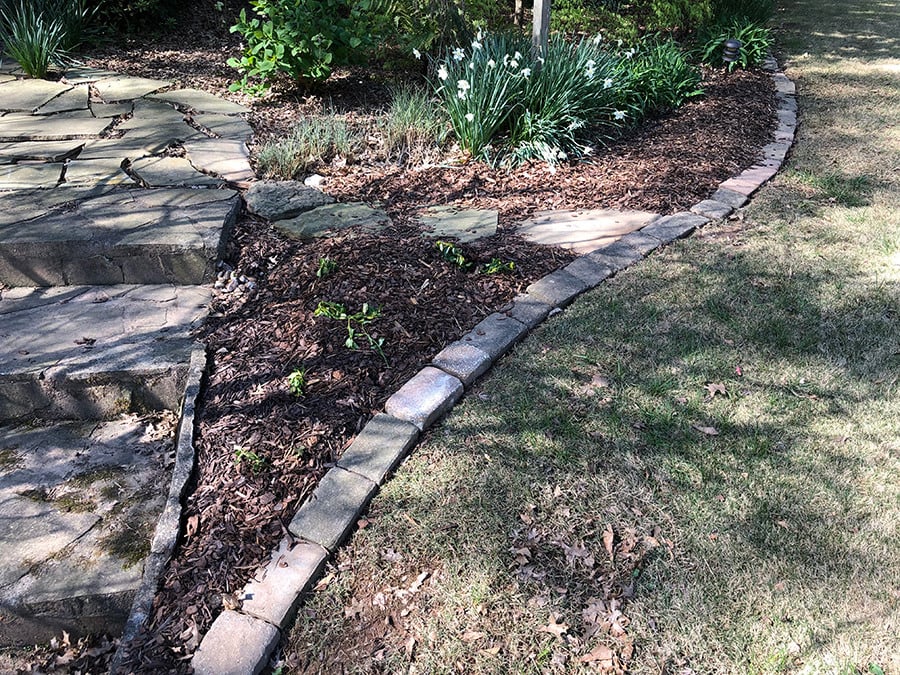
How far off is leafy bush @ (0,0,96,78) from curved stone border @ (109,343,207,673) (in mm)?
4142

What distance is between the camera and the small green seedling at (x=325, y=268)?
9.84 feet

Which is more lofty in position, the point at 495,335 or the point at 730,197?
the point at 730,197

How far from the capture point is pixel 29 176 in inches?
150

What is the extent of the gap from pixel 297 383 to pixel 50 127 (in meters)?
3.25

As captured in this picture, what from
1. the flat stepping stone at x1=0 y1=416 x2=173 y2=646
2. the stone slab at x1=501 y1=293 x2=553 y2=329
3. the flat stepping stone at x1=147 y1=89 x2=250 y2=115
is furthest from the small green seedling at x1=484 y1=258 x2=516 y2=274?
the flat stepping stone at x1=147 y1=89 x2=250 y2=115

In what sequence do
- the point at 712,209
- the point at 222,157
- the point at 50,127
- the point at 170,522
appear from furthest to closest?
the point at 50,127, the point at 222,157, the point at 712,209, the point at 170,522

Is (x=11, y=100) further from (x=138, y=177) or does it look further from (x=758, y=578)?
(x=758, y=578)

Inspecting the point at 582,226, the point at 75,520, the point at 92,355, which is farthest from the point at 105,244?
the point at 582,226

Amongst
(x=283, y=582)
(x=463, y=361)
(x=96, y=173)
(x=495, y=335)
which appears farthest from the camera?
(x=96, y=173)

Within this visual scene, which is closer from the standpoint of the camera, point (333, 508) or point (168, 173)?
point (333, 508)

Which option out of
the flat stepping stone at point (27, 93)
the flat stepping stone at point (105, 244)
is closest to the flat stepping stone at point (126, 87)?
the flat stepping stone at point (27, 93)

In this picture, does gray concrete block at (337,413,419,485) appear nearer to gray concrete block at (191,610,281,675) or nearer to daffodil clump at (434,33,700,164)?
gray concrete block at (191,610,281,675)

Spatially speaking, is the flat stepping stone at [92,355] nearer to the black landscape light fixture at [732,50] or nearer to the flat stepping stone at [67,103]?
the flat stepping stone at [67,103]

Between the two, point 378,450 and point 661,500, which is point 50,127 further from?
point 661,500
